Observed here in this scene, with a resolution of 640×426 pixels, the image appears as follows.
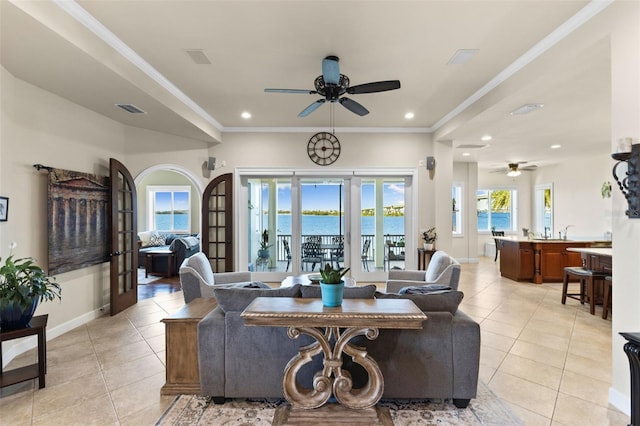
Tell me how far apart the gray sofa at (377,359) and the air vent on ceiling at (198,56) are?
2592mm

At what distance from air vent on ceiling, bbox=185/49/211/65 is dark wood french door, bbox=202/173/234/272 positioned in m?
2.73

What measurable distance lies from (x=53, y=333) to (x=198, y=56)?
3511 mm

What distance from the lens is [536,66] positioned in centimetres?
325

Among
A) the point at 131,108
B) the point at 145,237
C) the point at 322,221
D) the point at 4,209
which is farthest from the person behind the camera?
the point at 145,237

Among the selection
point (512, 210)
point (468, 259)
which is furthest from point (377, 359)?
point (512, 210)

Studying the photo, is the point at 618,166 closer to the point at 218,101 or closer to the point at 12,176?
the point at 218,101

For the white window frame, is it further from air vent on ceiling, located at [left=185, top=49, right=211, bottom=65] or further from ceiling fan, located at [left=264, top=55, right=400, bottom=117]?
air vent on ceiling, located at [left=185, top=49, right=211, bottom=65]

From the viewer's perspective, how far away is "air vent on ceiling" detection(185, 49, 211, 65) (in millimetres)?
3258

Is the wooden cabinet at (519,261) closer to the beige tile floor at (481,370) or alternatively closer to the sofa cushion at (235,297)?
the beige tile floor at (481,370)

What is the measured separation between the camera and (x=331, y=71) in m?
3.11

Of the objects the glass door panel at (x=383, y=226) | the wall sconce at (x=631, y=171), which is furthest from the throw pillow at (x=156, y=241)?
the wall sconce at (x=631, y=171)

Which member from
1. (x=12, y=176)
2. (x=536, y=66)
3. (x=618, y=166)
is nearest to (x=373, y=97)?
(x=536, y=66)

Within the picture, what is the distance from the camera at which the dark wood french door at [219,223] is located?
597 cm

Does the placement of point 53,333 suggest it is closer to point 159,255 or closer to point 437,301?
point 159,255
